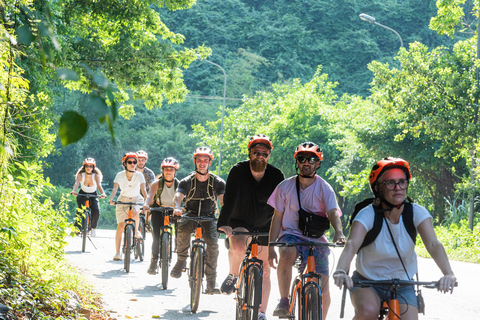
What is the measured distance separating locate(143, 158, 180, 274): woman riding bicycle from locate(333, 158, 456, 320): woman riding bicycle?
7181mm

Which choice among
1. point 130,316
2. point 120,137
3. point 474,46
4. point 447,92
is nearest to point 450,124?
point 447,92

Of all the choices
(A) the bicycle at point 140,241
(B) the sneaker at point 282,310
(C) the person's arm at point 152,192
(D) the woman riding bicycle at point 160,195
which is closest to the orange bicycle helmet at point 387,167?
(B) the sneaker at point 282,310

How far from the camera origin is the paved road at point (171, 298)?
9020 mm

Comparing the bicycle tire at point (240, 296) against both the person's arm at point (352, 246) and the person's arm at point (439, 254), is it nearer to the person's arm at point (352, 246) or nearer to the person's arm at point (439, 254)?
the person's arm at point (352, 246)

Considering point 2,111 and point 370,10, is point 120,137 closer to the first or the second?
point 370,10

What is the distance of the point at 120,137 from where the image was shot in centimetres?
6247

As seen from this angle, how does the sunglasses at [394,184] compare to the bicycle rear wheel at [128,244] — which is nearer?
the sunglasses at [394,184]

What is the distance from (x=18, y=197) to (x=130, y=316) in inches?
76.4

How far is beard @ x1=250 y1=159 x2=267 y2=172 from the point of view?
297 inches

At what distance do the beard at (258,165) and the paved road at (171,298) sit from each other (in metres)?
1.22

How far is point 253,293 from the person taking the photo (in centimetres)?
674

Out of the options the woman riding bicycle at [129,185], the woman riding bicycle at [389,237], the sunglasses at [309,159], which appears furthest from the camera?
the woman riding bicycle at [129,185]

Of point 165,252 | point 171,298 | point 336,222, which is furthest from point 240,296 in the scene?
point 165,252

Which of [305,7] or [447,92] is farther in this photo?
[305,7]
